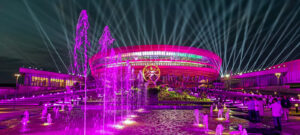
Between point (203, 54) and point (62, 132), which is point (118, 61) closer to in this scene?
point (203, 54)

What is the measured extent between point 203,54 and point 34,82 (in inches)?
2114

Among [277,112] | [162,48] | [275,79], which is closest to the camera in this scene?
[277,112]

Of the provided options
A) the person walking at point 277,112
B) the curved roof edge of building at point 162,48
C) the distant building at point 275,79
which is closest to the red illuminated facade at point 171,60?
the curved roof edge of building at point 162,48

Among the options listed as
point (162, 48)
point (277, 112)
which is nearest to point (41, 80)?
point (162, 48)

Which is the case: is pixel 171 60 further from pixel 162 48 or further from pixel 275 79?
pixel 275 79

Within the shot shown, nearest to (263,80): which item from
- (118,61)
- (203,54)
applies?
(203,54)

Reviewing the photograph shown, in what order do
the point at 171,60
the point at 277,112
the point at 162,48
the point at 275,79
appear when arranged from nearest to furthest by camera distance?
the point at 277,112 → the point at 275,79 → the point at 162,48 → the point at 171,60

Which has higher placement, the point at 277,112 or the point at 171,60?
the point at 171,60

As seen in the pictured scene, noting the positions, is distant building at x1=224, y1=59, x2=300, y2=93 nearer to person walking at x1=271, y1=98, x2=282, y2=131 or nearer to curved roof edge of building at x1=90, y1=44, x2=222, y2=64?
curved roof edge of building at x1=90, y1=44, x2=222, y2=64

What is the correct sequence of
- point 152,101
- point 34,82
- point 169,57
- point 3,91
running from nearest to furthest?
point 152,101 → point 3,91 → point 34,82 → point 169,57

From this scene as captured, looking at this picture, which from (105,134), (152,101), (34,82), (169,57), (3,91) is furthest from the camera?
(169,57)

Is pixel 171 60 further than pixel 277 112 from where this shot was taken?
Yes

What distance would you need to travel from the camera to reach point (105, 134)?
31.0 ft

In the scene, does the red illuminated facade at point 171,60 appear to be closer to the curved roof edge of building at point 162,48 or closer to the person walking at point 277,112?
the curved roof edge of building at point 162,48
